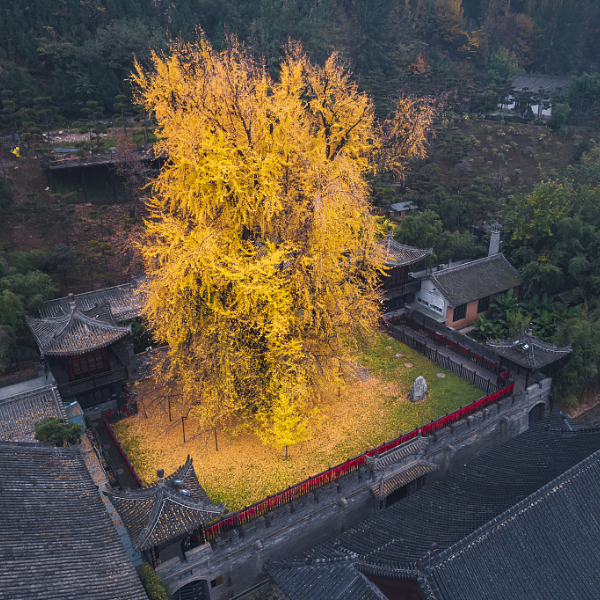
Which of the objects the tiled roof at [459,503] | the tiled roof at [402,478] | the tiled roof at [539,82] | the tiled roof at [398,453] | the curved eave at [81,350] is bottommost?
the tiled roof at [402,478]

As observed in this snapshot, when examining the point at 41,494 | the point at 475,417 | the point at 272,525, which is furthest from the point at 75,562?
the point at 475,417

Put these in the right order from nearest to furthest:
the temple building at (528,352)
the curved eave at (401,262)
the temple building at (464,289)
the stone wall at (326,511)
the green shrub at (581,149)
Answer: the stone wall at (326,511)
the temple building at (528,352)
the curved eave at (401,262)
the temple building at (464,289)
the green shrub at (581,149)

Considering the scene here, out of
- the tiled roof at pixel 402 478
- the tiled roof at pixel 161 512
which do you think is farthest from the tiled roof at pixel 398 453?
the tiled roof at pixel 161 512

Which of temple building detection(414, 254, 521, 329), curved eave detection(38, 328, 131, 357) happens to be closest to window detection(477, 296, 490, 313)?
temple building detection(414, 254, 521, 329)

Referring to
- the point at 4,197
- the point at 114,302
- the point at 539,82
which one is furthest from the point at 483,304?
the point at 539,82

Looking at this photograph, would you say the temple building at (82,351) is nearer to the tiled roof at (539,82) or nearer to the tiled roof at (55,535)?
the tiled roof at (55,535)

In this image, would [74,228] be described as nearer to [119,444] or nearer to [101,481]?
[119,444]
